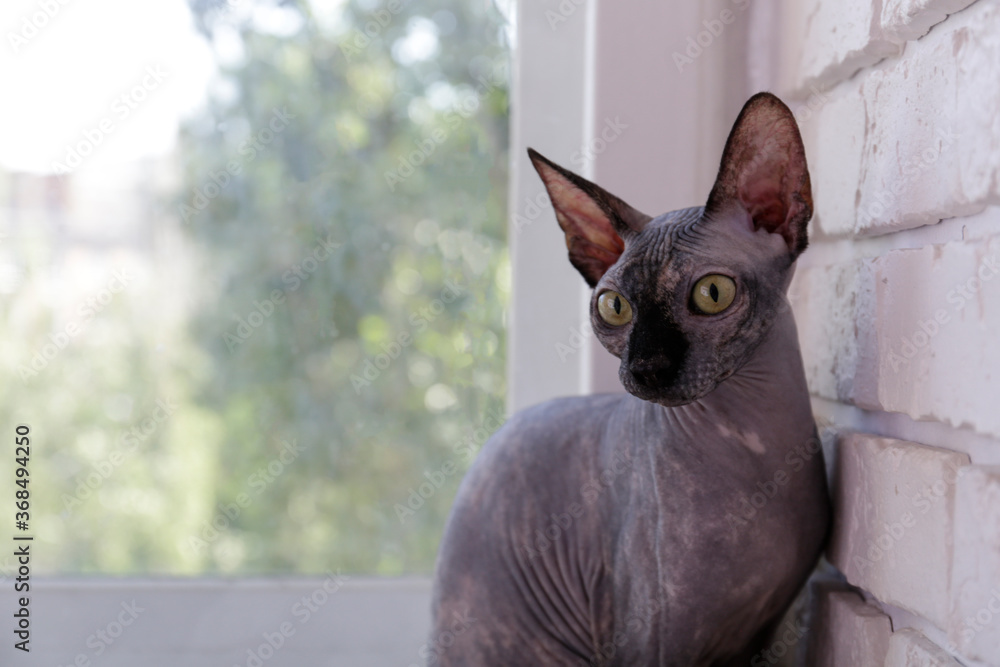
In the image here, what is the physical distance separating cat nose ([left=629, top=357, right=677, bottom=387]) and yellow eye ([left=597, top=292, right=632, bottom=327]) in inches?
2.6

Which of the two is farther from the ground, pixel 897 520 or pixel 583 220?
pixel 583 220

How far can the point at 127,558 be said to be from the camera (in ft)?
4.07

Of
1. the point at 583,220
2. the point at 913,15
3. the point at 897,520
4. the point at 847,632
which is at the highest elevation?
the point at 913,15

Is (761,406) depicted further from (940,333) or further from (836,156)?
(836,156)

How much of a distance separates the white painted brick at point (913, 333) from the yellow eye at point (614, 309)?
0.75 ft

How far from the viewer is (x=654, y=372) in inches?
25.0

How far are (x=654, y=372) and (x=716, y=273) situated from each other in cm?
10

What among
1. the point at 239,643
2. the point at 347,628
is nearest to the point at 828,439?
the point at 347,628

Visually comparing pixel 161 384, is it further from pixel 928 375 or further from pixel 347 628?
pixel 928 375

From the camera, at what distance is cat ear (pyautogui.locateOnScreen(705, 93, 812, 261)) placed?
66cm

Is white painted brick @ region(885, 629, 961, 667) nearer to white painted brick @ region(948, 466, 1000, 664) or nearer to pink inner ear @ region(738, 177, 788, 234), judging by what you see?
white painted brick @ region(948, 466, 1000, 664)

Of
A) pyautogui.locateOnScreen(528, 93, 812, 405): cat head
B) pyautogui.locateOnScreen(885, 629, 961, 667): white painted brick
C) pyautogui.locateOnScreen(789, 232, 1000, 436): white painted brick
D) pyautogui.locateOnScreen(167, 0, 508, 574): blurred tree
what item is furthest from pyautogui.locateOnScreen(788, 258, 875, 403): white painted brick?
Answer: pyautogui.locateOnScreen(167, 0, 508, 574): blurred tree

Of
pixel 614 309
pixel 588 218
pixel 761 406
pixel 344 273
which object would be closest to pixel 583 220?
pixel 588 218

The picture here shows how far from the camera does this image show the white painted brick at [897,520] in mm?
609
